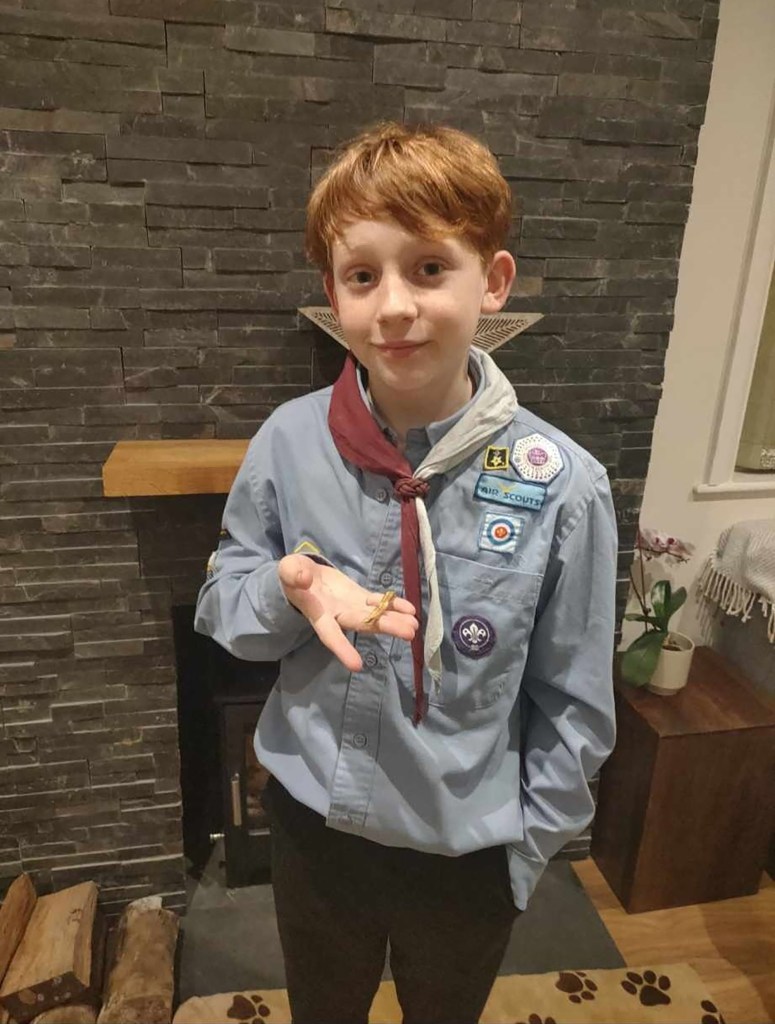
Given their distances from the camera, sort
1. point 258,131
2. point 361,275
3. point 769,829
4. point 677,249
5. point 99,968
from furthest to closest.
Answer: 1. point 769,829
2. point 99,968
3. point 677,249
4. point 258,131
5. point 361,275

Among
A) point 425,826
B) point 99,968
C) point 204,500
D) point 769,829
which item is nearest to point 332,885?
point 425,826

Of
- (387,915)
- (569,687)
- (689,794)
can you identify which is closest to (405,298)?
(569,687)

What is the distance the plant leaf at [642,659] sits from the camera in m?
1.70

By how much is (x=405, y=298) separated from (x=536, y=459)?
0.24 m

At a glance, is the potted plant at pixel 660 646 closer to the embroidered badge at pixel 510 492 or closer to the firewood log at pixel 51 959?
the embroidered badge at pixel 510 492

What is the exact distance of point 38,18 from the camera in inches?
44.1

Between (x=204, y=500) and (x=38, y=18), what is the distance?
755mm

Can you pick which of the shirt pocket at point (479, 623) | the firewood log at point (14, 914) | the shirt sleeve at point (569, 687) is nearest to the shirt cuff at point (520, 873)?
the shirt sleeve at point (569, 687)

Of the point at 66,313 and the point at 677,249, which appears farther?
the point at 677,249

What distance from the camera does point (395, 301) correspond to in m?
0.76

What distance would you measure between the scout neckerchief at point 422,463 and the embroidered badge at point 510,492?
0.04 m

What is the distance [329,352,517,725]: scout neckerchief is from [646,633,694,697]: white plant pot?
39.4 inches

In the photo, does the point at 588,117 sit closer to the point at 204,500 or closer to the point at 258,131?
the point at 258,131

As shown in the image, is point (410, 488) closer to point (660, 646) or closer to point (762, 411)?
point (660, 646)
